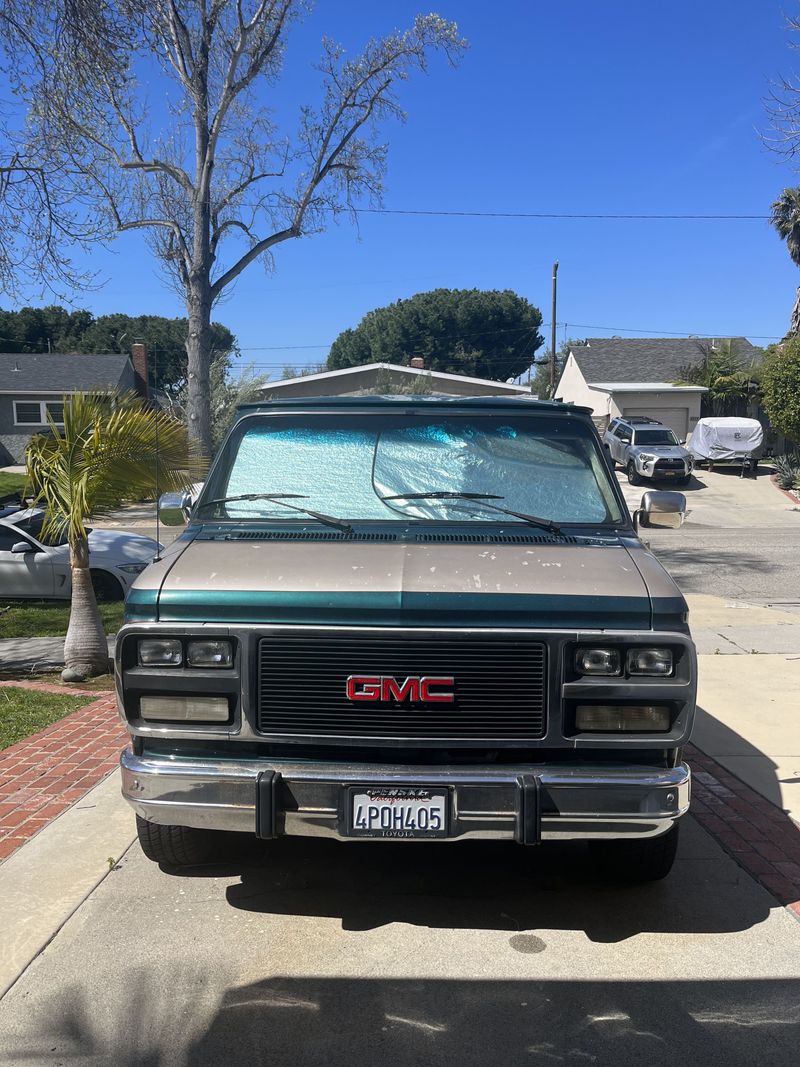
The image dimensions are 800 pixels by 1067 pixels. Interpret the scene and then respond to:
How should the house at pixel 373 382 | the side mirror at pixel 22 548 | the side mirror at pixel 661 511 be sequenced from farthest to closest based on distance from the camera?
the house at pixel 373 382 < the side mirror at pixel 22 548 < the side mirror at pixel 661 511

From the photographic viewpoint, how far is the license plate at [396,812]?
10.9 feet

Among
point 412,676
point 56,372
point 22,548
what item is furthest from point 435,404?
point 56,372

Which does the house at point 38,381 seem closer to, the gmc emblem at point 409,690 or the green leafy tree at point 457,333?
the green leafy tree at point 457,333

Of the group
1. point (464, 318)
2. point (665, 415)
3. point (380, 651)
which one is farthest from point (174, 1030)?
point (464, 318)

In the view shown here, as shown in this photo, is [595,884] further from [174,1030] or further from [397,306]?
[397,306]

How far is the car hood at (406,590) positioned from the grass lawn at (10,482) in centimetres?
2580

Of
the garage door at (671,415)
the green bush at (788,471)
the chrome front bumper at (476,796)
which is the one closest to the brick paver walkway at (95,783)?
the chrome front bumper at (476,796)

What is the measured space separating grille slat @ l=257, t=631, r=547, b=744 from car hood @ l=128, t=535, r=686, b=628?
83 mm

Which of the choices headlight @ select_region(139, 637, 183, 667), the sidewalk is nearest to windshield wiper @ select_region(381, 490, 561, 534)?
headlight @ select_region(139, 637, 183, 667)

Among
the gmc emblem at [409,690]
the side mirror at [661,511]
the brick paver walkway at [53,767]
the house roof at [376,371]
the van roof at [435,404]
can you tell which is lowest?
the brick paver walkway at [53,767]

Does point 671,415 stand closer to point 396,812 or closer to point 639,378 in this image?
point 639,378

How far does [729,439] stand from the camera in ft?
100

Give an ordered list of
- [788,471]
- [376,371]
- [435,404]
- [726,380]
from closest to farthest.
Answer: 1. [435,404]
2. [788,471]
3. [726,380]
4. [376,371]

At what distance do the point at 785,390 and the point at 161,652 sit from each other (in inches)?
1091
